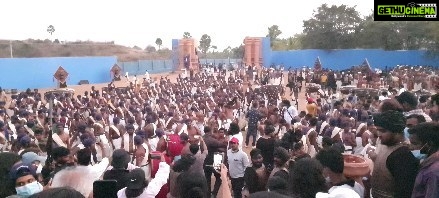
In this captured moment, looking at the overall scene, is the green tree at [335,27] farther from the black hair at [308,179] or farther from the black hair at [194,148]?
the black hair at [308,179]

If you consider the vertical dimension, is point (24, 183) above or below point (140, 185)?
above

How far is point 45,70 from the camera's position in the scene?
3438cm

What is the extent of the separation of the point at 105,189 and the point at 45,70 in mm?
33322

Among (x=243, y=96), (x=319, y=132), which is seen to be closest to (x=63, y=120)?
(x=319, y=132)

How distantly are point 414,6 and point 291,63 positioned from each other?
34253mm

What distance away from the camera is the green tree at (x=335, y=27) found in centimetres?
4491

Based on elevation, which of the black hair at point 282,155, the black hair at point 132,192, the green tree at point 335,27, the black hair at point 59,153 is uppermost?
the green tree at point 335,27

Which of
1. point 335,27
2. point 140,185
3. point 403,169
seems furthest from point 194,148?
point 335,27

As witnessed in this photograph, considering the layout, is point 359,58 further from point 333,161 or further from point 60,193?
point 60,193

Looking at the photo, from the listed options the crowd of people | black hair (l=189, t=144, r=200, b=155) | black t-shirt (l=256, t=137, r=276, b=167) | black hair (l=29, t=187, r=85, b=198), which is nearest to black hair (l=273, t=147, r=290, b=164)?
the crowd of people

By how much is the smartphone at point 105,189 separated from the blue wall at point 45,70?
101 ft

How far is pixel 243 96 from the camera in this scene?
19.1 metres

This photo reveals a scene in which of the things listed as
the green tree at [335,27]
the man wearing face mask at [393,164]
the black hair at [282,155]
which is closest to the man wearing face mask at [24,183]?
the black hair at [282,155]

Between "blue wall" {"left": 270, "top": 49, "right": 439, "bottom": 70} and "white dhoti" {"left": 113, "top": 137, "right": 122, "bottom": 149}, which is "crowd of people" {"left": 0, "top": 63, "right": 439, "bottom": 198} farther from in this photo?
"blue wall" {"left": 270, "top": 49, "right": 439, "bottom": 70}
